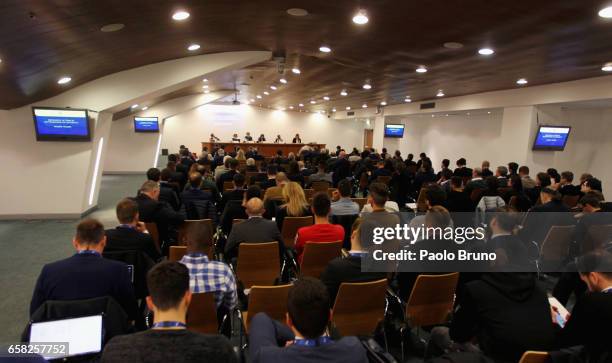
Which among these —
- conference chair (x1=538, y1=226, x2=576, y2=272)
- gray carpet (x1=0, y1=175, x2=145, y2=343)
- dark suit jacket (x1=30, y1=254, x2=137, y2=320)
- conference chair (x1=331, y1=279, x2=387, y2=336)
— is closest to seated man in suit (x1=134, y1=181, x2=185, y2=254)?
gray carpet (x1=0, y1=175, x2=145, y2=343)

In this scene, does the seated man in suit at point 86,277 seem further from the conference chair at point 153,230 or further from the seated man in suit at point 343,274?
the conference chair at point 153,230

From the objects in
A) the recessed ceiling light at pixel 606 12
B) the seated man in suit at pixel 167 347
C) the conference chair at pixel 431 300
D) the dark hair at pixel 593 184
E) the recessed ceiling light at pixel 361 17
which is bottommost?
the conference chair at pixel 431 300

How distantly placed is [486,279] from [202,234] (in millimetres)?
1824

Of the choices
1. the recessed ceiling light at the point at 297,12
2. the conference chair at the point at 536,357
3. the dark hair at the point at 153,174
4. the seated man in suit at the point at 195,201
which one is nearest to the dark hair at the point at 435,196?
the recessed ceiling light at the point at 297,12

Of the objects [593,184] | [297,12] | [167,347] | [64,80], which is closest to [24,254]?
[64,80]

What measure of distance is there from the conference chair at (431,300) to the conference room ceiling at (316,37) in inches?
108

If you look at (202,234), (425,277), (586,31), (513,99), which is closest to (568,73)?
(513,99)

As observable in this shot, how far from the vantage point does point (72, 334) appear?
1999mm

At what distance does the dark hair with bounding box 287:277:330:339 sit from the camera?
156 centimetres

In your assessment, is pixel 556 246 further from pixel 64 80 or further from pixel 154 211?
pixel 64 80

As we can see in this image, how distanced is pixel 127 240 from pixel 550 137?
418 inches

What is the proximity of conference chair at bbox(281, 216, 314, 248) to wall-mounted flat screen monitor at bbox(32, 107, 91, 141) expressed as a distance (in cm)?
518

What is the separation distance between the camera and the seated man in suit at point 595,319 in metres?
1.81

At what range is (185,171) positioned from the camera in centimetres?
862
